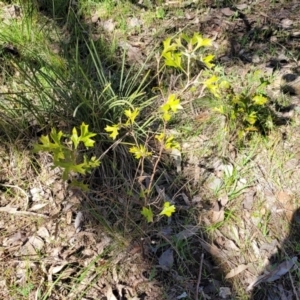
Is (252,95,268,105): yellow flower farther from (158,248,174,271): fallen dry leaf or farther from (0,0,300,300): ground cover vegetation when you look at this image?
(158,248,174,271): fallen dry leaf

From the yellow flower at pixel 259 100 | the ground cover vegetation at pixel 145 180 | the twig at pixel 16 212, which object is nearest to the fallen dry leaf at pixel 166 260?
the ground cover vegetation at pixel 145 180

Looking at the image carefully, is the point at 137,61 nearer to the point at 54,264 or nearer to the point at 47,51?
the point at 47,51

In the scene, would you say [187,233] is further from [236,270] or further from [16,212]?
[16,212]

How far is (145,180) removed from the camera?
2.43 metres

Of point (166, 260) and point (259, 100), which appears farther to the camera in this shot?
point (259, 100)

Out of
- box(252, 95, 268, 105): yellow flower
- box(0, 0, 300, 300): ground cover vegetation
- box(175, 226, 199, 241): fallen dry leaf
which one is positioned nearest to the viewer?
box(0, 0, 300, 300): ground cover vegetation

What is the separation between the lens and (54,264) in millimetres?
2129

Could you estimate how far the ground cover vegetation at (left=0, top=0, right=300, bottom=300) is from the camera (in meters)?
2.11

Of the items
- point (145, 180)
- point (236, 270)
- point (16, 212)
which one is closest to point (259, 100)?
point (145, 180)

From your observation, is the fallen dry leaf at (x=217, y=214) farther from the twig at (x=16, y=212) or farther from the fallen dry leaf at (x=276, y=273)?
the twig at (x=16, y=212)

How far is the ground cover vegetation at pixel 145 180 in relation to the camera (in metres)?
2.11

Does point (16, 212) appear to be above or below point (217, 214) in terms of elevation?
above

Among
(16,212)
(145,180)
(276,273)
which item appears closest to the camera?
(276,273)

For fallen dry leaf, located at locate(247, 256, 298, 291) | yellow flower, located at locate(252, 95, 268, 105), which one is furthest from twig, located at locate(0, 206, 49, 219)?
yellow flower, located at locate(252, 95, 268, 105)
